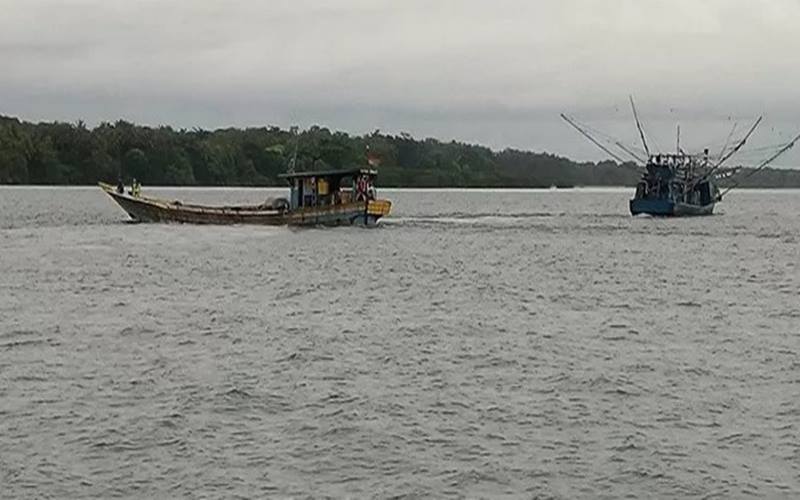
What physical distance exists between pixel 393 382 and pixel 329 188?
5676 centimetres

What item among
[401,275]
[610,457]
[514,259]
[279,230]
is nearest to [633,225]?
[279,230]

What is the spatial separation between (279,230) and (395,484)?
65400 millimetres

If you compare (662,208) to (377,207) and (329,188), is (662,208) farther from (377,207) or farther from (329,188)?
(329,188)

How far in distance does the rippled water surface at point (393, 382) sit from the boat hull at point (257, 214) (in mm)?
24944

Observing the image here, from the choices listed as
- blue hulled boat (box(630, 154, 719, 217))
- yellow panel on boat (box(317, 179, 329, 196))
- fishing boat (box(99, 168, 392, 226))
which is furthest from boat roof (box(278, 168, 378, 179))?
blue hulled boat (box(630, 154, 719, 217))

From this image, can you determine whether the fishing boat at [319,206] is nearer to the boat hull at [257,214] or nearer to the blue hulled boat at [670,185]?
the boat hull at [257,214]

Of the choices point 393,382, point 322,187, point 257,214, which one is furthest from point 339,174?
point 393,382

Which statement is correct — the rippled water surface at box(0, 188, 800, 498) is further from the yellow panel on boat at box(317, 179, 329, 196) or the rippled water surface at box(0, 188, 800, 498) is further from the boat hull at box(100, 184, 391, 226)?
the yellow panel on boat at box(317, 179, 329, 196)

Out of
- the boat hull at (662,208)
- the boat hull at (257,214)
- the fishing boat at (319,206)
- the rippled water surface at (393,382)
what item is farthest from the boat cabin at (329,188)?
the boat hull at (662,208)

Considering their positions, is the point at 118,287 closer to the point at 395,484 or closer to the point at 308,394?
the point at 308,394

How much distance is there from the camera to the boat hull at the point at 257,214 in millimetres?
83625

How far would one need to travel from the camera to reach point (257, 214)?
285 ft

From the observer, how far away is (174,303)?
142 feet

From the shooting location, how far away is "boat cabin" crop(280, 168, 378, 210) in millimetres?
83250
